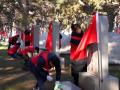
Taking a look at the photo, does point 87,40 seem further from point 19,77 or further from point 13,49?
point 13,49

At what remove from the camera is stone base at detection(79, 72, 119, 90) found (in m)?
9.96

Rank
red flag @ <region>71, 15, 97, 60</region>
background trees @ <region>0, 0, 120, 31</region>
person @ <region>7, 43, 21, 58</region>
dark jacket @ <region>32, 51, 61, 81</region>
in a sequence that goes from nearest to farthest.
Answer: dark jacket @ <region>32, 51, 61, 81</region>
red flag @ <region>71, 15, 97, 60</region>
person @ <region>7, 43, 21, 58</region>
background trees @ <region>0, 0, 120, 31</region>

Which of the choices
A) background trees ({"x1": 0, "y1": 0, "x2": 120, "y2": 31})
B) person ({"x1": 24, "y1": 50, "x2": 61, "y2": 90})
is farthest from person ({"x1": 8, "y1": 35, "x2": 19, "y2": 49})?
background trees ({"x1": 0, "y1": 0, "x2": 120, "y2": 31})

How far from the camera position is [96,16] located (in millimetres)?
10305

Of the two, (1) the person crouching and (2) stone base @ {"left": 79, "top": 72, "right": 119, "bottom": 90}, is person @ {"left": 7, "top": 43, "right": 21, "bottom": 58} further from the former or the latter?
(1) the person crouching

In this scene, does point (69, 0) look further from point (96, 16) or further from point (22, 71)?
point (96, 16)

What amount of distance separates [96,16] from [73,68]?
219 centimetres

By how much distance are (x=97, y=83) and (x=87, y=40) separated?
1.20 metres

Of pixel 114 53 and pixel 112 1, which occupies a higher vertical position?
pixel 112 1

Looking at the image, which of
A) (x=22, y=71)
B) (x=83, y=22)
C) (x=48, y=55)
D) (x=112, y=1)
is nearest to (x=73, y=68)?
(x=48, y=55)

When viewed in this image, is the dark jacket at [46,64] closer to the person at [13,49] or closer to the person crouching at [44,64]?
the person crouching at [44,64]

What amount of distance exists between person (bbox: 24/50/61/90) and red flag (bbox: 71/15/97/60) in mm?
1441

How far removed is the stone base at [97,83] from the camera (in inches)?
392

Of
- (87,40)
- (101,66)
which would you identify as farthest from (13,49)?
(101,66)
